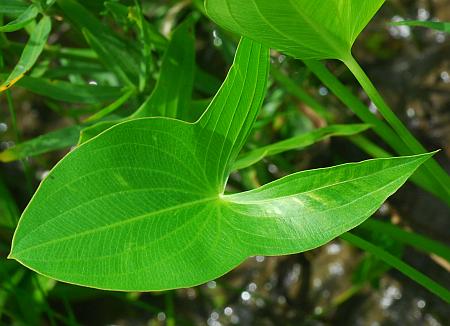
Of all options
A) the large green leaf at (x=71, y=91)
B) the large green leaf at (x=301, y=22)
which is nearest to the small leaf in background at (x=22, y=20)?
the large green leaf at (x=71, y=91)

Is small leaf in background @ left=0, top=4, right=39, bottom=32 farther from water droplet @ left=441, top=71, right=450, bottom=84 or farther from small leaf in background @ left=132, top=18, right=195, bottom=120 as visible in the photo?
water droplet @ left=441, top=71, right=450, bottom=84

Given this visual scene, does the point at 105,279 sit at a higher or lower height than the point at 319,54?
lower

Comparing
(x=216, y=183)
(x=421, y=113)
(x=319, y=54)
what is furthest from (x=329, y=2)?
(x=421, y=113)

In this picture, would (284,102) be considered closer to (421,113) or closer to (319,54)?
(421,113)

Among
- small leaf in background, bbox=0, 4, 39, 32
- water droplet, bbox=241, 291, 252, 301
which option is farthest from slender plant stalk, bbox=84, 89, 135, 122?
water droplet, bbox=241, 291, 252, 301

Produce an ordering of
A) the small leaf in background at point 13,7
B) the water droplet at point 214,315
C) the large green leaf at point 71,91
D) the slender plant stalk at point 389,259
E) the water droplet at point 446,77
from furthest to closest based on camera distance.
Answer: the water droplet at point 214,315 → the water droplet at point 446,77 → the large green leaf at point 71,91 → the small leaf in background at point 13,7 → the slender plant stalk at point 389,259

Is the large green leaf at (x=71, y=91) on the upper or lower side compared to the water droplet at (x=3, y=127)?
upper

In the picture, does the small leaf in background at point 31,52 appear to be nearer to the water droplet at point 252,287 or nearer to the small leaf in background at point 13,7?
the small leaf in background at point 13,7
